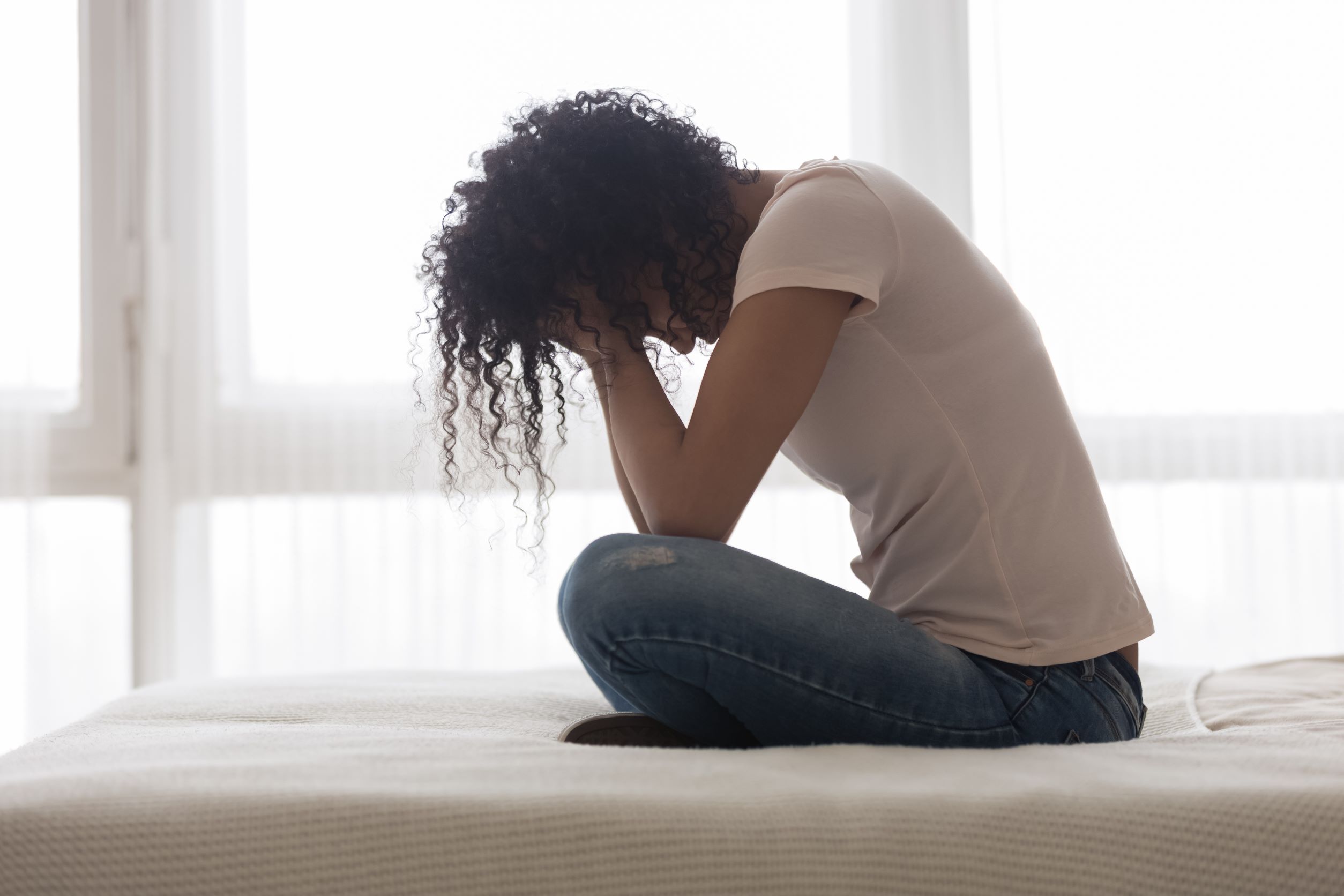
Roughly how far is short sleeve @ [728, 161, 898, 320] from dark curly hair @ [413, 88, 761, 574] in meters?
0.10

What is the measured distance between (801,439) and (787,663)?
25 centimetres

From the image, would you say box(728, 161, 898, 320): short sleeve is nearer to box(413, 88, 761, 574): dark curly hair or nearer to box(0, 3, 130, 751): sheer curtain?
box(413, 88, 761, 574): dark curly hair

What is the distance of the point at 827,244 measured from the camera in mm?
807

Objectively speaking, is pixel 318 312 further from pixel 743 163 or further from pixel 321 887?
pixel 321 887

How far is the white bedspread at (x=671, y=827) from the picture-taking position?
1.88 ft

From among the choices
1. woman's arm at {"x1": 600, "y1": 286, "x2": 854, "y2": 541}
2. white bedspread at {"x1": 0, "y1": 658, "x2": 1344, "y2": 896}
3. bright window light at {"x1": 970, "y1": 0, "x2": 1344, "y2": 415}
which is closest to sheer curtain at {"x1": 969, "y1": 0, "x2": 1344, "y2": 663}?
bright window light at {"x1": 970, "y1": 0, "x2": 1344, "y2": 415}

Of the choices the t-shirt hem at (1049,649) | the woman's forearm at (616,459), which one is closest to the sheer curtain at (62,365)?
the woman's forearm at (616,459)

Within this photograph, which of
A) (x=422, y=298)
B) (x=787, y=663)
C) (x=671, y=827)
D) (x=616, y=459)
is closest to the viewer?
(x=671, y=827)

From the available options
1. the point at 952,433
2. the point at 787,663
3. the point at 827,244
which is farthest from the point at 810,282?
the point at 787,663

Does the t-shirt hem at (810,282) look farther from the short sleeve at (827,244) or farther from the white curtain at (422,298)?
the white curtain at (422,298)

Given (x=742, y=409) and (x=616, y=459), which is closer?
(x=742, y=409)

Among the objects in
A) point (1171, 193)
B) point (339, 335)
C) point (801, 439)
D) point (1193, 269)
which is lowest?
point (801, 439)

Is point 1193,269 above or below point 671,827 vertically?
above

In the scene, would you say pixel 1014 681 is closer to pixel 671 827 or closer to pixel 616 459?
pixel 671 827
